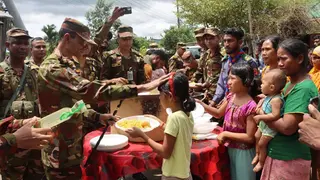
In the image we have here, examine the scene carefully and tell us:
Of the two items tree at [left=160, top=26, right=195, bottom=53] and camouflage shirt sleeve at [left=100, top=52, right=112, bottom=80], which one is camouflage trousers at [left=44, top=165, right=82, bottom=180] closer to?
camouflage shirt sleeve at [left=100, top=52, right=112, bottom=80]

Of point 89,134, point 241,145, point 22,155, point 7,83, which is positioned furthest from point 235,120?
point 7,83

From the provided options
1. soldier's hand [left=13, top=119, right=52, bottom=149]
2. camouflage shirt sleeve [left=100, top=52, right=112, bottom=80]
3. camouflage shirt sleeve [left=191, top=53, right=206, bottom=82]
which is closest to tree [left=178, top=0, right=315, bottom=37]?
Result: camouflage shirt sleeve [left=191, top=53, right=206, bottom=82]

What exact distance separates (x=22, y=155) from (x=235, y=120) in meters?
2.09

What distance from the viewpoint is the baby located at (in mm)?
2230

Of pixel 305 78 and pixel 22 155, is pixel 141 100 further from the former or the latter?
pixel 305 78

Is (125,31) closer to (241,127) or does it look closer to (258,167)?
(241,127)

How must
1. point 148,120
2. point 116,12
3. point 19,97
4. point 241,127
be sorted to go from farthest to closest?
1. point 116,12
2. point 19,97
3. point 148,120
4. point 241,127

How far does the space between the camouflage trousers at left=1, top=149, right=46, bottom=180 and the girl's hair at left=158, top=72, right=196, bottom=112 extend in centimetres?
166

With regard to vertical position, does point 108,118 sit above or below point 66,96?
below

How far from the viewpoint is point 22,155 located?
115 inches

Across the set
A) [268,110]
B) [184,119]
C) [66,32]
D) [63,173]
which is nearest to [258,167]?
[268,110]

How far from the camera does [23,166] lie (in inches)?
117

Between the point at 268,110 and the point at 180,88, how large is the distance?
0.74 metres

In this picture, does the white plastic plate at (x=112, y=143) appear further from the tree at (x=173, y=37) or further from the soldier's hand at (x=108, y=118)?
the tree at (x=173, y=37)
